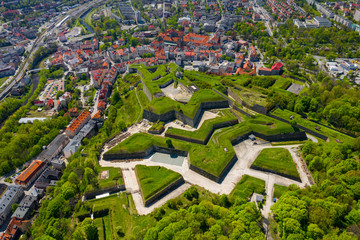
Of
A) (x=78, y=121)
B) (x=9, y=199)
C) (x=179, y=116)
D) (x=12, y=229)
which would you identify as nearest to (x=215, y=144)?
(x=179, y=116)

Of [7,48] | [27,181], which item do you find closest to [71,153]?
[27,181]

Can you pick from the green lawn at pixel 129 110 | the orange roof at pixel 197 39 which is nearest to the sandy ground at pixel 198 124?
the green lawn at pixel 129 110

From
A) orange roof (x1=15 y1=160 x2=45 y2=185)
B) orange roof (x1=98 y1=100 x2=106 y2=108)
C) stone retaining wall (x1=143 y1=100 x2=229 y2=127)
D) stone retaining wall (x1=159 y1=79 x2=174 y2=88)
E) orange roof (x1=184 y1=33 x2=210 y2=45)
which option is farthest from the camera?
orange roof (x1=184 y1=33 x2=210 y2=45)

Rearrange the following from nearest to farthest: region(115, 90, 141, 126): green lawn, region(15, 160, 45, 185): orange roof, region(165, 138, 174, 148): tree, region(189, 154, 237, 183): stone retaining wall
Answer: region(189, 154, 237, 183): stone retaining wall < region(15, 160, 45, 185): orange roof < region(165, 138, 174, 148): tree < region(115, 90, 141, 126): green lawn

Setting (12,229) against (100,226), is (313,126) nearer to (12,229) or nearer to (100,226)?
(100,226)

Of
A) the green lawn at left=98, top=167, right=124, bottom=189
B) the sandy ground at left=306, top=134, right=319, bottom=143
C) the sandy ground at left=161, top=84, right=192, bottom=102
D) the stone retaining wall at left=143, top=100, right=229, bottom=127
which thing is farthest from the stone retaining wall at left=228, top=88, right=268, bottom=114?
the green lawn at left=98, top=167, right=124, bottom=189

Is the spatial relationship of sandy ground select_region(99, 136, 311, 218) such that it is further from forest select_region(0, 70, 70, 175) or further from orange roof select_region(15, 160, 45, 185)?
forest select_region(0, 70, 70, 175)
